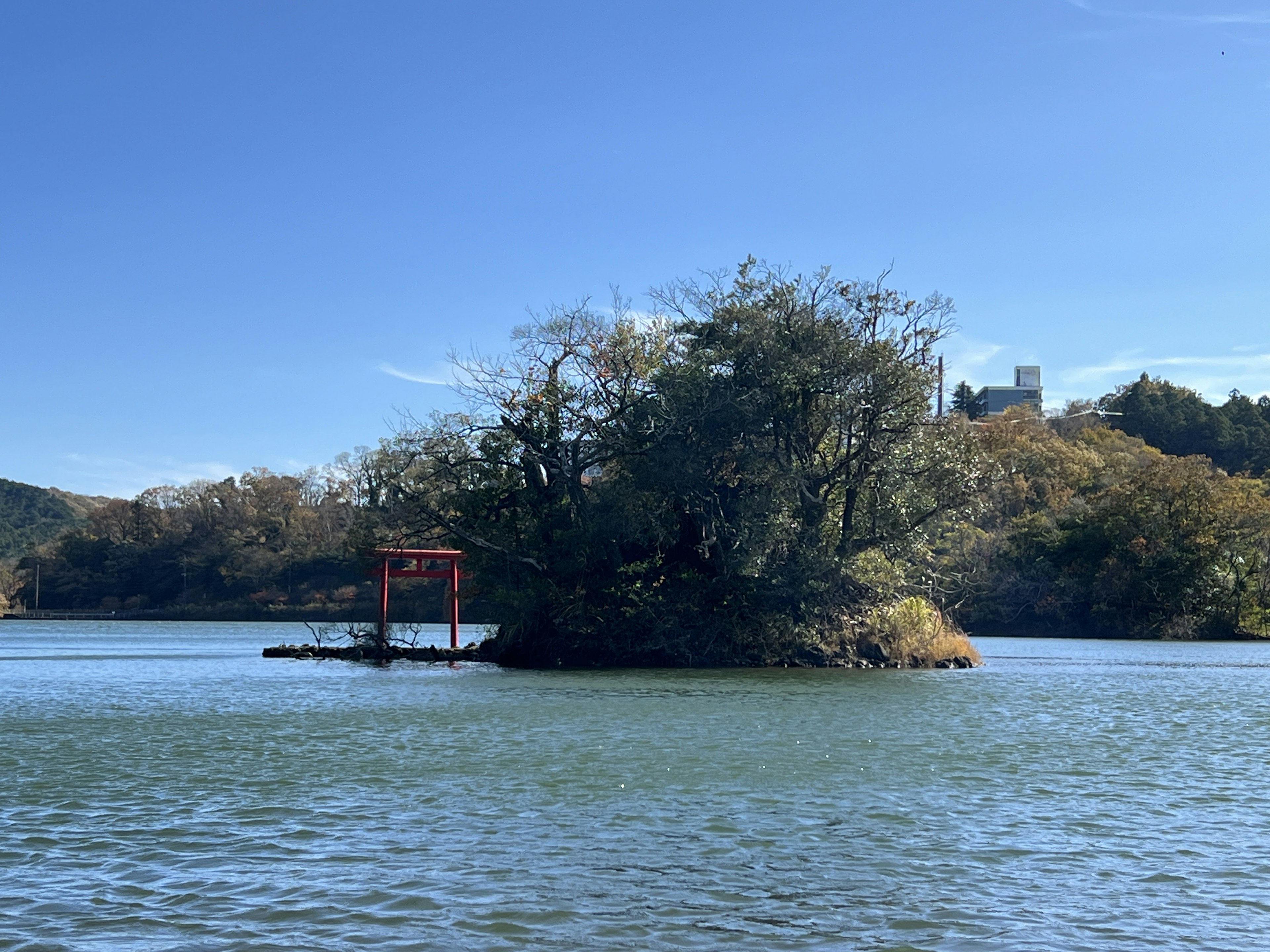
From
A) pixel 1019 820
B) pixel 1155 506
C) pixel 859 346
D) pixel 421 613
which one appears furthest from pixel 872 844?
pixel 421 613

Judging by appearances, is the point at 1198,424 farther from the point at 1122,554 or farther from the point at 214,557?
the point at 214,557

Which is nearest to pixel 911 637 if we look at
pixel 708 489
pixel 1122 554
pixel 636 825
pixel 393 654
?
pixel 708 489

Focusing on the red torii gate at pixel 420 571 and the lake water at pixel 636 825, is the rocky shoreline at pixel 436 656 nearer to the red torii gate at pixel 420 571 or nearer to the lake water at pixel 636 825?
the red torii gate at pixel 420 571

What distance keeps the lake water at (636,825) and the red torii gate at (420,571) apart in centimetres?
1782

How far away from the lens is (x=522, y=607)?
37344mm

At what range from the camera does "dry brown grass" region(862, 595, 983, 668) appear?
37.4 metres

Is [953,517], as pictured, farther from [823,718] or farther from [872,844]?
[872,844]

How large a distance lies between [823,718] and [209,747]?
10.2m

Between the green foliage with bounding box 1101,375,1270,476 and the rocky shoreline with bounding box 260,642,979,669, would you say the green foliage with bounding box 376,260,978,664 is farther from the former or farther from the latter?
the green foliage with bounding box 1101,375,1270,476

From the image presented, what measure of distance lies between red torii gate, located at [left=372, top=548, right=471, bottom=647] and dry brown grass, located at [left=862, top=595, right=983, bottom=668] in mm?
13509

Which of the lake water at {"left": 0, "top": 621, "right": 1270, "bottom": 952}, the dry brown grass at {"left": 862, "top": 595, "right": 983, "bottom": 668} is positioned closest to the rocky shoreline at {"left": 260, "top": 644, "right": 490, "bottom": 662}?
the dry brown grass at {"left": 862, "top": 595, "right": 983, "bottom": 668}

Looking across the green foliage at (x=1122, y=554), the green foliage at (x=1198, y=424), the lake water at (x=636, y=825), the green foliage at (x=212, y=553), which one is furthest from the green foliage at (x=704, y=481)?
the green foliage at (x=212, y=553)

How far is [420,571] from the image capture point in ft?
161

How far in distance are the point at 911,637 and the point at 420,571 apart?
20.1 meters
